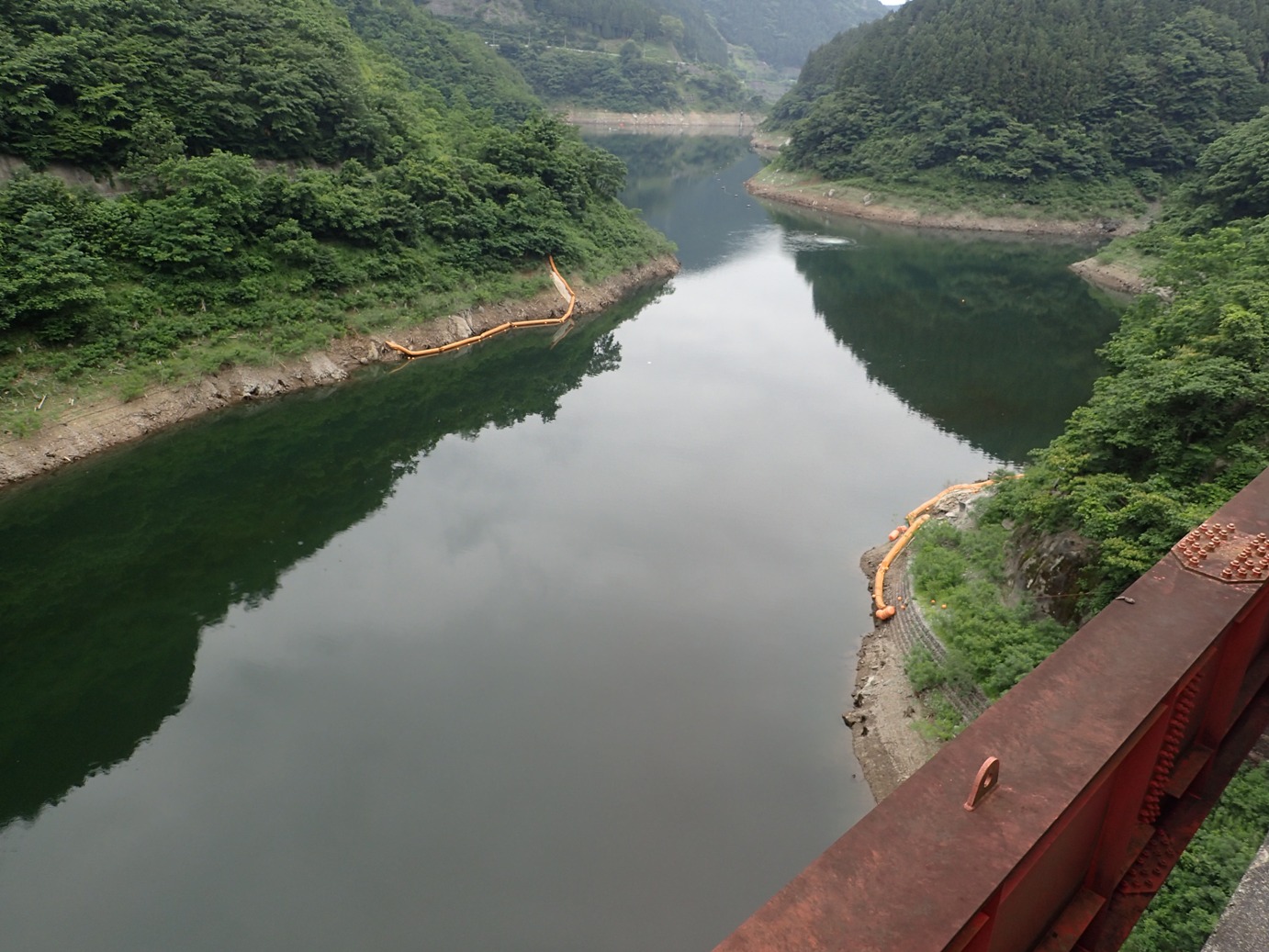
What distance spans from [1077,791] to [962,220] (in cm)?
6532

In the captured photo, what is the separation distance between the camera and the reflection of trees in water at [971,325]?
27500 millimetres

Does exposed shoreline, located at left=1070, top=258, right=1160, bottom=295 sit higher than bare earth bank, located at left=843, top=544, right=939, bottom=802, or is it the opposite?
exposed shoreline, located at left=1070, top=258, right=1160, bottom=295

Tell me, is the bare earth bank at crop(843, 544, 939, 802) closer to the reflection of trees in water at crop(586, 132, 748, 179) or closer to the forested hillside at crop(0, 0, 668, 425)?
the forested hillside at crop(0, 0, 668, 425)

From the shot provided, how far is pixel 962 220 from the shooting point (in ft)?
199

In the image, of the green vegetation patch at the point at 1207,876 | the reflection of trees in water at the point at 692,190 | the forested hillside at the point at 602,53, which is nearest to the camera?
the green vegetation patch at the point at 1207,876

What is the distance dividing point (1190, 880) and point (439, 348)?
27.7 meters

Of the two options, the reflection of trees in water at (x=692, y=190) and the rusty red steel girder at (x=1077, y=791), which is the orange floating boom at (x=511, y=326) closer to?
the reflection of trees in water at (x=692, y=190)

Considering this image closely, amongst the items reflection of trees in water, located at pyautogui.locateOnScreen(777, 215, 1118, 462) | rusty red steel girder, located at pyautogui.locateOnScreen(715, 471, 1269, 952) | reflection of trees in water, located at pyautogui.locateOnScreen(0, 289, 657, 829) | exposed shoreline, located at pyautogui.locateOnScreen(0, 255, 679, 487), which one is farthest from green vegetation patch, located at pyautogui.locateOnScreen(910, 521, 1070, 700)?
exposed shoreline, located at pyautogui.locateOnScreen(0, 255, 679, 487)

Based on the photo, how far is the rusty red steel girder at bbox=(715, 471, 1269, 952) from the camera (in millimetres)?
2531

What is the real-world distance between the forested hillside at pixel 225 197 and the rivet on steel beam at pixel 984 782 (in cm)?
2338

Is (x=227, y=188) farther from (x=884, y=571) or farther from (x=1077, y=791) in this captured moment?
(x=1077, y=791)

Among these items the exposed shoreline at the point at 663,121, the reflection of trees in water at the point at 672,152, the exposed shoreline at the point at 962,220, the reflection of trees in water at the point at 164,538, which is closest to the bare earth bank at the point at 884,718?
the reflection of trees in water at the point at 164,538

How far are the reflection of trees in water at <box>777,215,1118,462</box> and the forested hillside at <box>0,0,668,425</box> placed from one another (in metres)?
15.4

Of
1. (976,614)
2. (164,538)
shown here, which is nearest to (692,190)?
(164,538)
